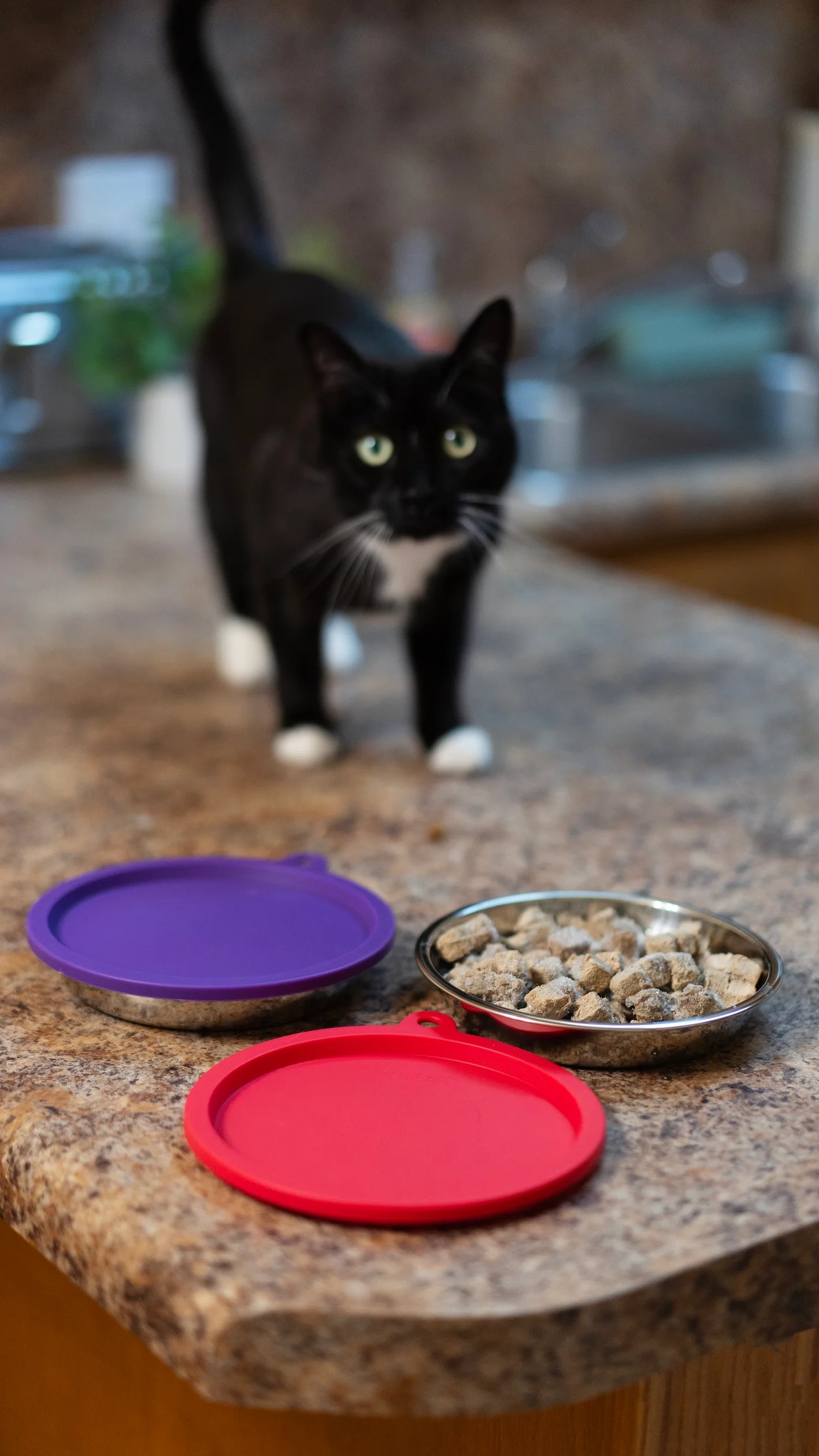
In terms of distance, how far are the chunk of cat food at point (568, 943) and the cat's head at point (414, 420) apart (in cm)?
36

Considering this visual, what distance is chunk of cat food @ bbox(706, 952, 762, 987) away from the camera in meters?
0.82

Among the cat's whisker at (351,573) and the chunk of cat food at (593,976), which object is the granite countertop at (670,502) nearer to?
the cat's whisker at (351,573)

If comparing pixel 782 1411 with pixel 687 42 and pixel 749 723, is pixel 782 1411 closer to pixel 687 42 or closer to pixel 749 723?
pixel 749 723

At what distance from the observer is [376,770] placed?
1.25 metres

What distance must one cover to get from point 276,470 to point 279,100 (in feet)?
5.48

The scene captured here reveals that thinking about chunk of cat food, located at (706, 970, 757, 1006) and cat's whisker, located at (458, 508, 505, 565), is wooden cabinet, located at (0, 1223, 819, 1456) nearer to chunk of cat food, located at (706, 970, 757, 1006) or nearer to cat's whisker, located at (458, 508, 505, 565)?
chunk of cat food, located at (706, 970, 757, 1006)

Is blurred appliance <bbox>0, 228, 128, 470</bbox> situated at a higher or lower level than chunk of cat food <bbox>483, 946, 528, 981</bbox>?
higher

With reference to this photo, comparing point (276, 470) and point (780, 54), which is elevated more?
point (780, 54)

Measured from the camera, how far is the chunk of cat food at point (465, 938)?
2.74ft

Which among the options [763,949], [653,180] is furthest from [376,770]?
[653,180]

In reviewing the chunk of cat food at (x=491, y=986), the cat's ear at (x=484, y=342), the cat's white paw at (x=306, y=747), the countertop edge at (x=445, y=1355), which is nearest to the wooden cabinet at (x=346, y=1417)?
the countertop edge at (x=445, y=1355)

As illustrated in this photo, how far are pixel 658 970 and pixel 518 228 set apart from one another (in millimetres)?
2444

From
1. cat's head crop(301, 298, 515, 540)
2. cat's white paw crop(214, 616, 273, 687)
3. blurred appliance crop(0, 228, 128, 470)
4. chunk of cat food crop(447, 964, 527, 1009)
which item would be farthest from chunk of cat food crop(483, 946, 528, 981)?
blurred appliance crop(0, 228, 128, 470)

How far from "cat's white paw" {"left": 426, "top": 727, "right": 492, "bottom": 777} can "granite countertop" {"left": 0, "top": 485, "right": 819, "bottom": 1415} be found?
0.02 m
